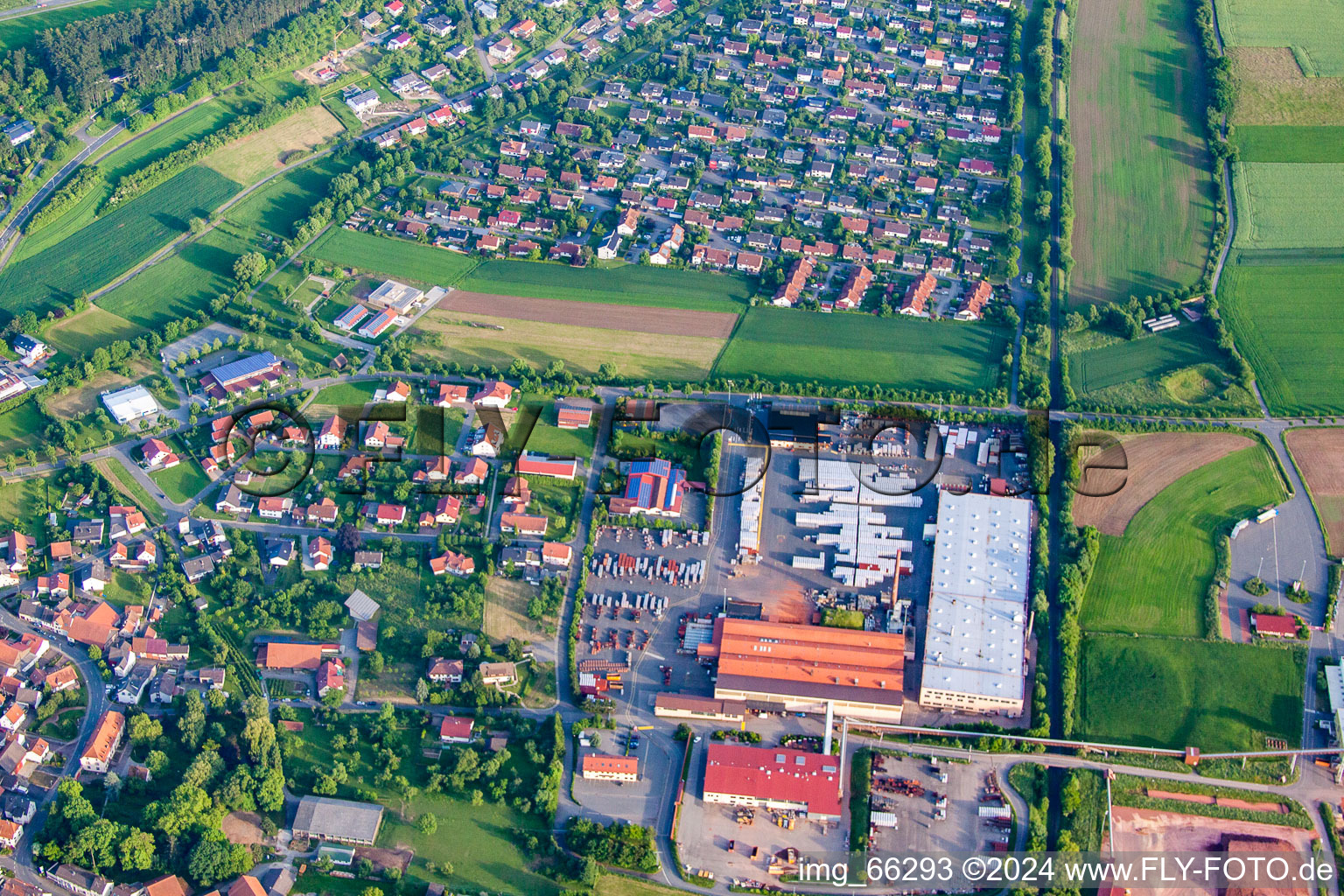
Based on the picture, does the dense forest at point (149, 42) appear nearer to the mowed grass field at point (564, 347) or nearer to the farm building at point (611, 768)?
the mowed grass field at point (564, 347)

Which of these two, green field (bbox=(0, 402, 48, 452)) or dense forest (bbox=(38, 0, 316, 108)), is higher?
dense forest (bbox=(38, 0, 316, 108))

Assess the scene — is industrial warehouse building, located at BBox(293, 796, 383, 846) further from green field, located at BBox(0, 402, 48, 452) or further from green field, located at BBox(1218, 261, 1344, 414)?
green field, located at BBox(1218, 261, 1344, 414)

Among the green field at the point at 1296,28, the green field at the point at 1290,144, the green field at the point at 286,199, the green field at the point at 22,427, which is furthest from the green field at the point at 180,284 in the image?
the green field at the point at 1296,28

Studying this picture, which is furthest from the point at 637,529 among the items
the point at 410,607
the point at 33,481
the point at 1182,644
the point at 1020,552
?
the point at 33,481

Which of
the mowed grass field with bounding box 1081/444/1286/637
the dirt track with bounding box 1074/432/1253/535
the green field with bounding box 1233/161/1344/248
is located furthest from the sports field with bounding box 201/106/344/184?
the green field with bounding box 1233/161/1344/248

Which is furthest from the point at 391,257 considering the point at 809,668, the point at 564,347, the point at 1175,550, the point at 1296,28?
the point at 1296,28

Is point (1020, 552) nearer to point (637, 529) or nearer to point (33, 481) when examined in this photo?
point (637, 529)

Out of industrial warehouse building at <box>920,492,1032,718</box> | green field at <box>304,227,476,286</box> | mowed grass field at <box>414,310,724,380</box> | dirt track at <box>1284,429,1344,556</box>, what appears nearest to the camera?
industrial warehouse building at <box>920,492,1032,718</box>
